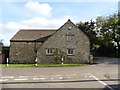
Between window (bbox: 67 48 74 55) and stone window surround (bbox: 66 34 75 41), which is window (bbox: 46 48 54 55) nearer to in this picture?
window (bbox: 67 48 74 55)

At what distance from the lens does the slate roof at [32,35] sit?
52.4m

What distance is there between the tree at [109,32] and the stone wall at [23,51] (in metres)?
24.8

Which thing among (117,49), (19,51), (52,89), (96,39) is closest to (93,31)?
(96,39)

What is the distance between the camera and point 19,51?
170 feet

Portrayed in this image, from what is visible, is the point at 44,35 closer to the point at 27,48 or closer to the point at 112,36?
the point at 27,48

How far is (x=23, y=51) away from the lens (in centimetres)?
5172

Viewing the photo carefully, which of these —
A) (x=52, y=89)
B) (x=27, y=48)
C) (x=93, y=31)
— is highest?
(x=93, y=31)

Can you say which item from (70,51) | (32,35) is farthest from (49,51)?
Answer: (32,35)

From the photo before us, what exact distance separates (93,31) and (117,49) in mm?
10641

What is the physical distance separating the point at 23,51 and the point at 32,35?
12.4 feet

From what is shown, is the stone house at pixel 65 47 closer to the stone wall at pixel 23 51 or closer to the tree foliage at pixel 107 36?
the stone wall at pixel 23 51

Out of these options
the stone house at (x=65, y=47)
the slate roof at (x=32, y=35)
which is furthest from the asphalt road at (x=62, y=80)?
the slate roof at (x=32, y=35)

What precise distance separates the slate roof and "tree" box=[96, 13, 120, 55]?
2037 centimetres

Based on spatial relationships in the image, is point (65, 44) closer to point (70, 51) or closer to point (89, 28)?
point (70, 51)
